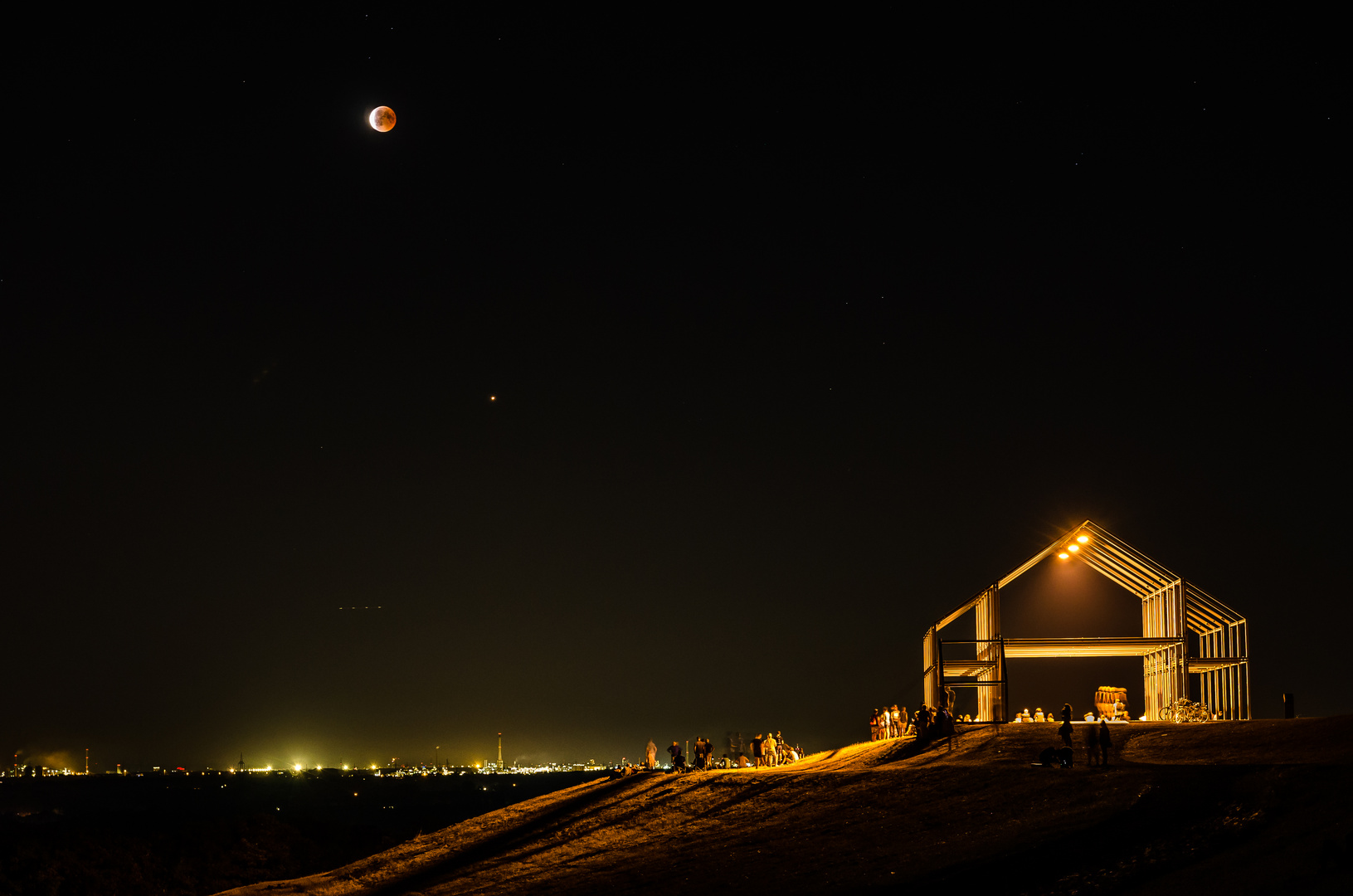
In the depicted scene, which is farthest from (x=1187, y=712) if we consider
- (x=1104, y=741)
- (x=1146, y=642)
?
(x=1104, y=741)

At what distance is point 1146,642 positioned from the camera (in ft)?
98.8

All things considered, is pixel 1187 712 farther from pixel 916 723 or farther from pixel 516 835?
pixel 516 835

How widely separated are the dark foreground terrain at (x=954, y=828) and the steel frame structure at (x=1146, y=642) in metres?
4.20

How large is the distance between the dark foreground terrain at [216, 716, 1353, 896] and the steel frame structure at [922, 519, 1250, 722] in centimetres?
420

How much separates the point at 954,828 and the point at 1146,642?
48.1 ft

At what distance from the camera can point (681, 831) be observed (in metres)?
20.9

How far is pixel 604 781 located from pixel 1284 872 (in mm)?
19135

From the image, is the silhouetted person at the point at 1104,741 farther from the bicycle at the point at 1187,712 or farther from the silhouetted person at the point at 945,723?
the bicycle at the point at 1187,712

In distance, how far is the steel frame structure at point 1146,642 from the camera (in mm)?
29359

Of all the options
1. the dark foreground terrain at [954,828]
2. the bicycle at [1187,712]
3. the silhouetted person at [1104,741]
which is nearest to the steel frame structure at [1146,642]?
the bicycle at [1187,712]

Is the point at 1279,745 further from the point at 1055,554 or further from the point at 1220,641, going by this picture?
the point at 1055,554

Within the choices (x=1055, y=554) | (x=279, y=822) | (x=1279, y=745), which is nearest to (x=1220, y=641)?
(x=1055, y=554)

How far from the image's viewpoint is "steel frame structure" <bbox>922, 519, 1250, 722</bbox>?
29359mm

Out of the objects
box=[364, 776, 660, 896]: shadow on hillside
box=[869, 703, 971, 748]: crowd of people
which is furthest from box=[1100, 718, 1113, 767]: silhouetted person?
box=[364, 776, 660, 896]: shadow on hillside
